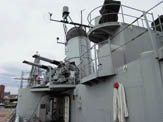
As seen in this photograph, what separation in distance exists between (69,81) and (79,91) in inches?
42.2

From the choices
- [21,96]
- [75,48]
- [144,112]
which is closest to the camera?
[144,112]

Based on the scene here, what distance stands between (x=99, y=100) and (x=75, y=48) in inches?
210

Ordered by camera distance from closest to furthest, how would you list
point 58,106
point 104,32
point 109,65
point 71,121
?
point 109,65
point 104,32
point 71,121
point 58,106

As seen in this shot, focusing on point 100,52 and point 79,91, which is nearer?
point 100,52

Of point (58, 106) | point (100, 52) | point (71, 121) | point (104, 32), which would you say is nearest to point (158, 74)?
point (100, 52)

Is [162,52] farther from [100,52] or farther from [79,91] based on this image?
[79,91]

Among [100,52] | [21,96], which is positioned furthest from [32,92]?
[100,52]

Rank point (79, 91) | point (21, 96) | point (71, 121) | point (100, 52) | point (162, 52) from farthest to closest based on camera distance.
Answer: point (21, 96) → point (71, 121) → point (79, 91) → point (100, 52) → point (162, 52)

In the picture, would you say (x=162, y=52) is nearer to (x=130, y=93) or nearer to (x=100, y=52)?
(x=130, y=93)

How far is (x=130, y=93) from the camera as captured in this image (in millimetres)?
2820

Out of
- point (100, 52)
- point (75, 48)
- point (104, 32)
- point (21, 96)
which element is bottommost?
point (21, 96)

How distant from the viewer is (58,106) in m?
9.35

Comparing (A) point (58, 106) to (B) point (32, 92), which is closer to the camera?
(B) point (32, 92)

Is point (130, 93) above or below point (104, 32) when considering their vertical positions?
below
